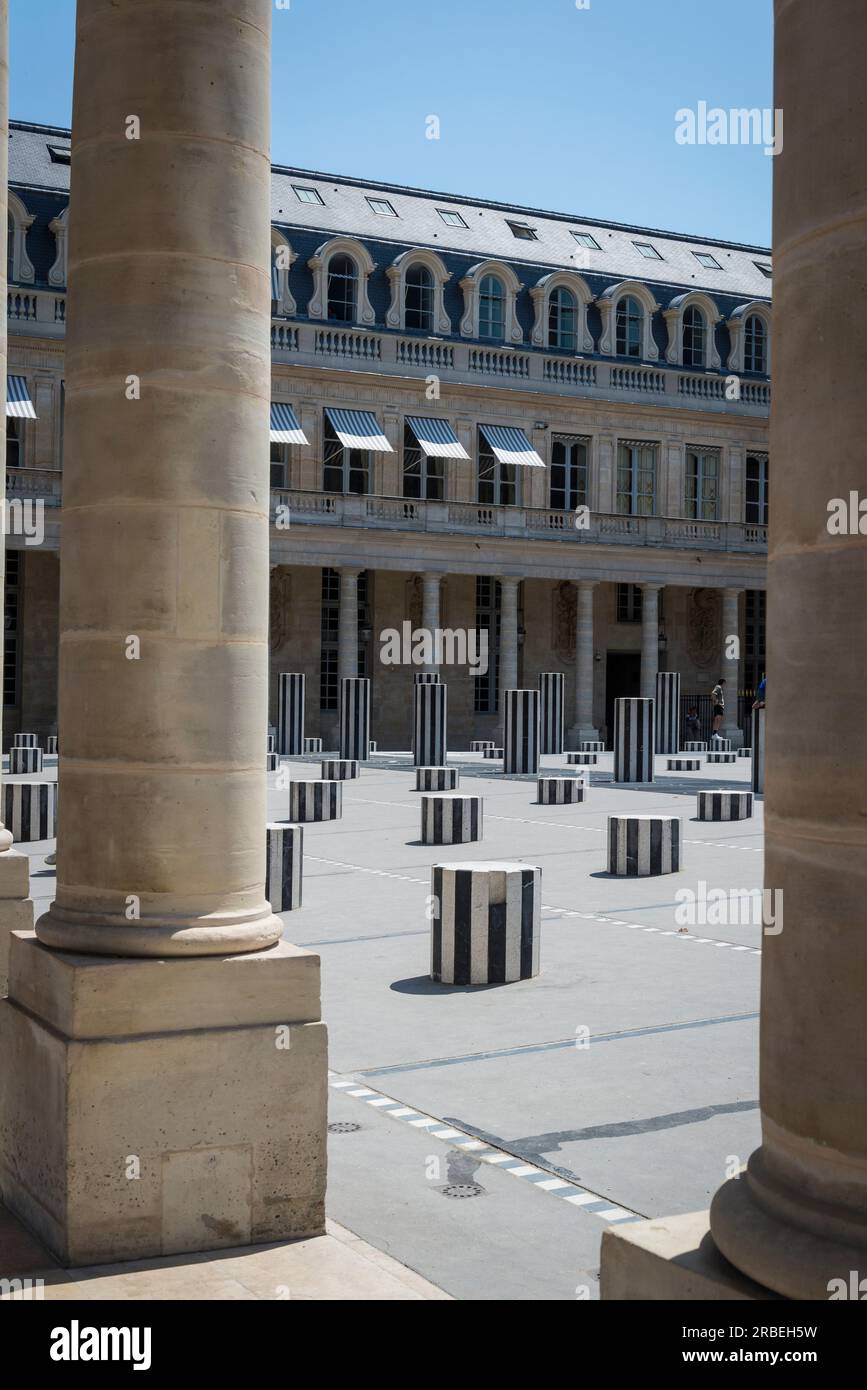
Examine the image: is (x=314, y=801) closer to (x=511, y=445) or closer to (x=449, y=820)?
(x=449, y=820)

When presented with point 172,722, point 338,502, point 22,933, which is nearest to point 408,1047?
point 22,933

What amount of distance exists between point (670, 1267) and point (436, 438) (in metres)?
42.4

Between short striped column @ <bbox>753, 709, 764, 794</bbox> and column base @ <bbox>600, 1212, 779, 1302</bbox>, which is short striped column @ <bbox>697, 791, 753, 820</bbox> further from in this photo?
column base @ <bbox>600, 1212, 779, 1302</bbox>

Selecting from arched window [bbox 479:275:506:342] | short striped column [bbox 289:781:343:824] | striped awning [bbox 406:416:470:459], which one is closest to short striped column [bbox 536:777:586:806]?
short striped column [bbox 289:781:343:824]

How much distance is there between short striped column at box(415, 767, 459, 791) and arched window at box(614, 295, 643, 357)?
1036 inches

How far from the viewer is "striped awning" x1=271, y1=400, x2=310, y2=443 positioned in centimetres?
4166

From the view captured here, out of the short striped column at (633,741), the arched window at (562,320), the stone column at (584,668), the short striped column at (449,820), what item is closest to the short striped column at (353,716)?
the short striped column at (633,741)

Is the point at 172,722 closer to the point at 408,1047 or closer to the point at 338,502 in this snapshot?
the point at 408,1047

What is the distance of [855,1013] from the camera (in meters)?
2.94

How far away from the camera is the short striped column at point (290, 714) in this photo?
35.4 m

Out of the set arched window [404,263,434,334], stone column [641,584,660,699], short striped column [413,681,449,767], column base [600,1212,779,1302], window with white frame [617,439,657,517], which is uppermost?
arched window [404,263,434,334]

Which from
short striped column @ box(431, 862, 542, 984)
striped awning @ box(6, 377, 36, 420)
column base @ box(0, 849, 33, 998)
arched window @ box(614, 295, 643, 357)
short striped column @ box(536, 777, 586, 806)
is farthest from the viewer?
arched window @ box(614, 295, 643, 357)

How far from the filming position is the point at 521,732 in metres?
→ 31.3

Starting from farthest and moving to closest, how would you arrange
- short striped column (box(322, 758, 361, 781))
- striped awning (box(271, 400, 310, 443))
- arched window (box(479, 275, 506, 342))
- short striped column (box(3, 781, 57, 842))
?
arched window (box(479, 275, 506, 342)) → striped awning (box(271, 400, 310, 443)) → short striped column (box(322, 758, 361, 781)) → short striped column (box(3, 781, 57, 842))
